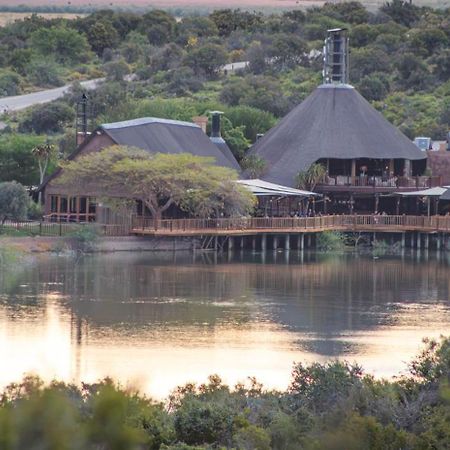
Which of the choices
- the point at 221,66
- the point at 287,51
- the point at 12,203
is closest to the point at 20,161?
the point at 12,203

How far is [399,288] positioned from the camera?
5197cm

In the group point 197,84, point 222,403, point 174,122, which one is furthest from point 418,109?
point 222,403

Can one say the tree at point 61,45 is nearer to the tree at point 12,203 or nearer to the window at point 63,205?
the window at point 63,205

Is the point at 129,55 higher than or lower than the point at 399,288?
higher

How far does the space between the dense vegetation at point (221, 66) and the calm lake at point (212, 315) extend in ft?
56.6

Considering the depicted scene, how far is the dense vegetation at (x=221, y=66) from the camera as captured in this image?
86.1 metres

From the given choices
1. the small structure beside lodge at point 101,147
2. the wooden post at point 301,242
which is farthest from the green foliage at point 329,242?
the small structure beside lodge at point 101,147

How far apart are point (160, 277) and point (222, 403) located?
27100 millimetres

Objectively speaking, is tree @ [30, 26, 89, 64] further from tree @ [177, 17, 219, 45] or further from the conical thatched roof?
the conical thatched roof

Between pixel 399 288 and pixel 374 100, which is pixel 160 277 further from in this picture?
pixel 374 100

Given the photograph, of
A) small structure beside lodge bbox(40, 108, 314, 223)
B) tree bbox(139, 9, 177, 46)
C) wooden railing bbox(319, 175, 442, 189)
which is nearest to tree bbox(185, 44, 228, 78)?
tree bbox(139, 9, 177, 46)

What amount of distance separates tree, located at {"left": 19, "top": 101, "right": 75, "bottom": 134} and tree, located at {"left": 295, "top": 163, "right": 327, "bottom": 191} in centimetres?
2372

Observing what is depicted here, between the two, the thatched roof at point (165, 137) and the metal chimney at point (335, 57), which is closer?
the thatched roof at point (165, 137)

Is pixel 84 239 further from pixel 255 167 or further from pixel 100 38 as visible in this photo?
→ pixel 100 38
